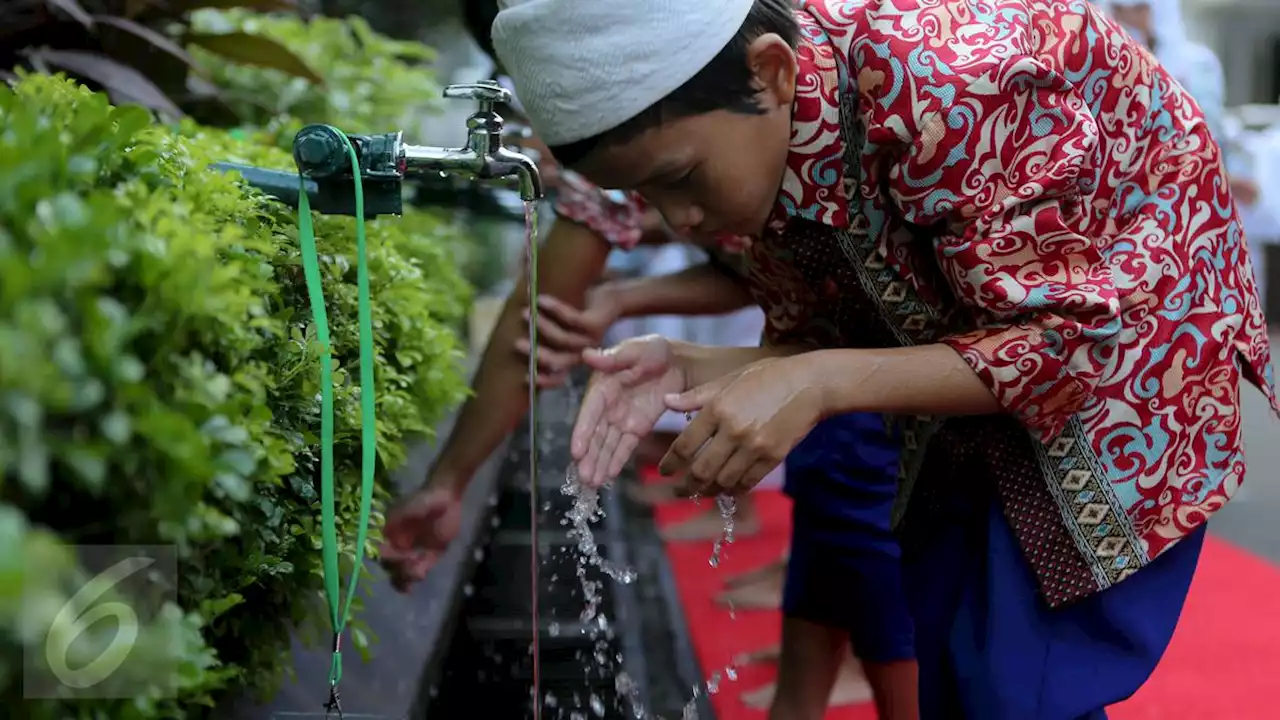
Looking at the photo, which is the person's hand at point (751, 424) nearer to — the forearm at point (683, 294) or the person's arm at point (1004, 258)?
the person's arm at point (1004, 258)

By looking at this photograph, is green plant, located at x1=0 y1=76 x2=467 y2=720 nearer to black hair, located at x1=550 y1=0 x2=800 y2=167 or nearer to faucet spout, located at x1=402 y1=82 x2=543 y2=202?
faucet spout, located at x1=402 y1=82 x2=543 y2=202

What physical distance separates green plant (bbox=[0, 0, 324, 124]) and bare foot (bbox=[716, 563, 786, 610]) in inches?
77.8

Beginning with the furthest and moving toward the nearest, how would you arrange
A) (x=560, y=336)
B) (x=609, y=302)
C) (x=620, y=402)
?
1. (x=609, y=302)
2. (x=560, y=336)
3. (x=620, y=402)

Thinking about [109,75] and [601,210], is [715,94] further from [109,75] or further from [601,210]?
[109,75]

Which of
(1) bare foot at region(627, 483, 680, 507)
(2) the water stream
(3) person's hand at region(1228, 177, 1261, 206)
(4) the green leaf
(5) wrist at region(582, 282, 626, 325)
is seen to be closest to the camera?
(2) the water stream

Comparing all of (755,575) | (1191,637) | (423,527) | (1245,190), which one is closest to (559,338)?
(423,527)

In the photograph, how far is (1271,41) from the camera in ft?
68.5

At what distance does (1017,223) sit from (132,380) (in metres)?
1.05

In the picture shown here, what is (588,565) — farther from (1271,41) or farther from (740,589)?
(1271,41)

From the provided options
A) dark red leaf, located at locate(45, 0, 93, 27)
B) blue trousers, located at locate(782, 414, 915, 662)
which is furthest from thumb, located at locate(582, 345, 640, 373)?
dark red leaf, located at locate(45, 0, 93, 27)

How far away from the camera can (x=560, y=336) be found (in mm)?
2568

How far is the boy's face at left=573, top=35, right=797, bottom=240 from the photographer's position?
5.68 ft

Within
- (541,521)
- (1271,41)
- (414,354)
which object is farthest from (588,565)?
(1271,41)

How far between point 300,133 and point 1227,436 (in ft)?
4.30
